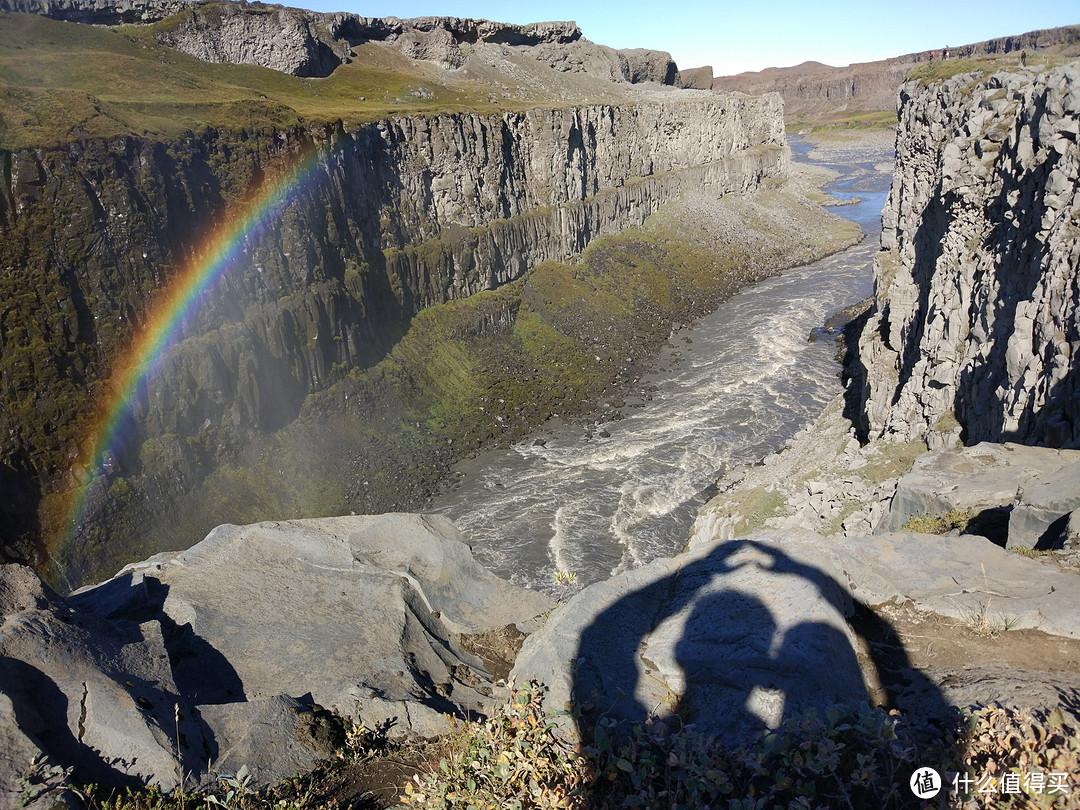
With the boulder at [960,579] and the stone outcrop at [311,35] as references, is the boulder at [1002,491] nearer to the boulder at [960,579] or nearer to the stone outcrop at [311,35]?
the boulder at [960,579]

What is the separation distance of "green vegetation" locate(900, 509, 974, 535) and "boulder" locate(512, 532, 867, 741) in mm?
6422

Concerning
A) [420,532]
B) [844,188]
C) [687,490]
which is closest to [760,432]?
[687,490]

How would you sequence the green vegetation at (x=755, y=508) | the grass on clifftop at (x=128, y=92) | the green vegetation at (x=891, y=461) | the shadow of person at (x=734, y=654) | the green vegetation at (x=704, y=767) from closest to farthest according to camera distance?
the green vegetation at (x=704, y=767) → the shadow of person at (x=734, y=654) → the green vegetation at (x=891, y=461) → the green vegetation at (x=755, y=508) → the grass on clifftop at (x=128, y=92)

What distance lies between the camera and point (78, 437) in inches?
1072

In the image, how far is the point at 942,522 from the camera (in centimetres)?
1369

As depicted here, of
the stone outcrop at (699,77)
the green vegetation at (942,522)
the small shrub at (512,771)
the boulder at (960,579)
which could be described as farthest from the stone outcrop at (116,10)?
the stone outcrop at (699,77)

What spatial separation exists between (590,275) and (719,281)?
15.3 metres

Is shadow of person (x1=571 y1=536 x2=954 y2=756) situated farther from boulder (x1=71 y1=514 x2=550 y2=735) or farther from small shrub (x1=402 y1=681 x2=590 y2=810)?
boulder (x1=71 y1=514 x2=550 y2=735)

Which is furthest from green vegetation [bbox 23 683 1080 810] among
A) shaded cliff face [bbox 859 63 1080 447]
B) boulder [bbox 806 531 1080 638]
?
shaded cliff face [bbox 859 63 1080 447]

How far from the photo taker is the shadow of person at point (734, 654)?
21.2 feet

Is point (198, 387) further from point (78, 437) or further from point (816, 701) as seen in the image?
point (816, 701)

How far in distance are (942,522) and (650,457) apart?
72.2 feet

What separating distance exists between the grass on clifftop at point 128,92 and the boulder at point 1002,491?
34.5 m

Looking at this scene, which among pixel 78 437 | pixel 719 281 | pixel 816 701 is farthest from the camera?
pixel 719 281
